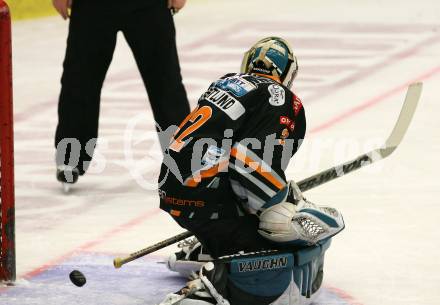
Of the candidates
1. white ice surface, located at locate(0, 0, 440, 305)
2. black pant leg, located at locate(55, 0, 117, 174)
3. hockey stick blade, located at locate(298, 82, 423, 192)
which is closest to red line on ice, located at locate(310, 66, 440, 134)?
white ice surface, located at locate(0, 0, 440, 305)

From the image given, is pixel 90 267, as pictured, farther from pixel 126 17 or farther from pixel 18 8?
pixel 18 8

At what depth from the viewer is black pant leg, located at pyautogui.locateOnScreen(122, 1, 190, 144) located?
20.4 feet

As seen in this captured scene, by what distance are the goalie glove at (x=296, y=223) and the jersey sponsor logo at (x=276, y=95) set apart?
12.9 inches

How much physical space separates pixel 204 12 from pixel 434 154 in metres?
4.17

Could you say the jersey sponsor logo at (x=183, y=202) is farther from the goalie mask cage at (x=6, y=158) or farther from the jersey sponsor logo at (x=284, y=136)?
the goalie mask cage at (x=6, y=158)

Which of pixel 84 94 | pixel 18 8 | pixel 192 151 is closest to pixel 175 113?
pixel 84 94

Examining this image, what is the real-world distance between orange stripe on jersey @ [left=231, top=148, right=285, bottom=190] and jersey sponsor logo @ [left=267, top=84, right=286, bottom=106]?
8.1 inches

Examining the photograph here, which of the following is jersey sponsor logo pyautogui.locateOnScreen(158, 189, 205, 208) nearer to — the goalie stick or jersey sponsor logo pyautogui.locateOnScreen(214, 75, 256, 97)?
the goalie stick

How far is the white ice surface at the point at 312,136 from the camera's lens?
17.8 ft

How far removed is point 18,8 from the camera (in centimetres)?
1019

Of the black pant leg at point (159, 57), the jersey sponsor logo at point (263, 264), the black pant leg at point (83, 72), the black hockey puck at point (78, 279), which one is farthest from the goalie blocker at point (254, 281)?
the black pant leg at point (83, 72)

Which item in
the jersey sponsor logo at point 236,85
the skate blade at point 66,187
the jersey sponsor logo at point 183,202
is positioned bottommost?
the skate blade at point 66,187

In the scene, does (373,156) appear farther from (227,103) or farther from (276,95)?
(227,103)

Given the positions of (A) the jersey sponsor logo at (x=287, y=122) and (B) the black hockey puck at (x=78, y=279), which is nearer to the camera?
(A) the jersey sponsor logo at (x=287, y=122)
